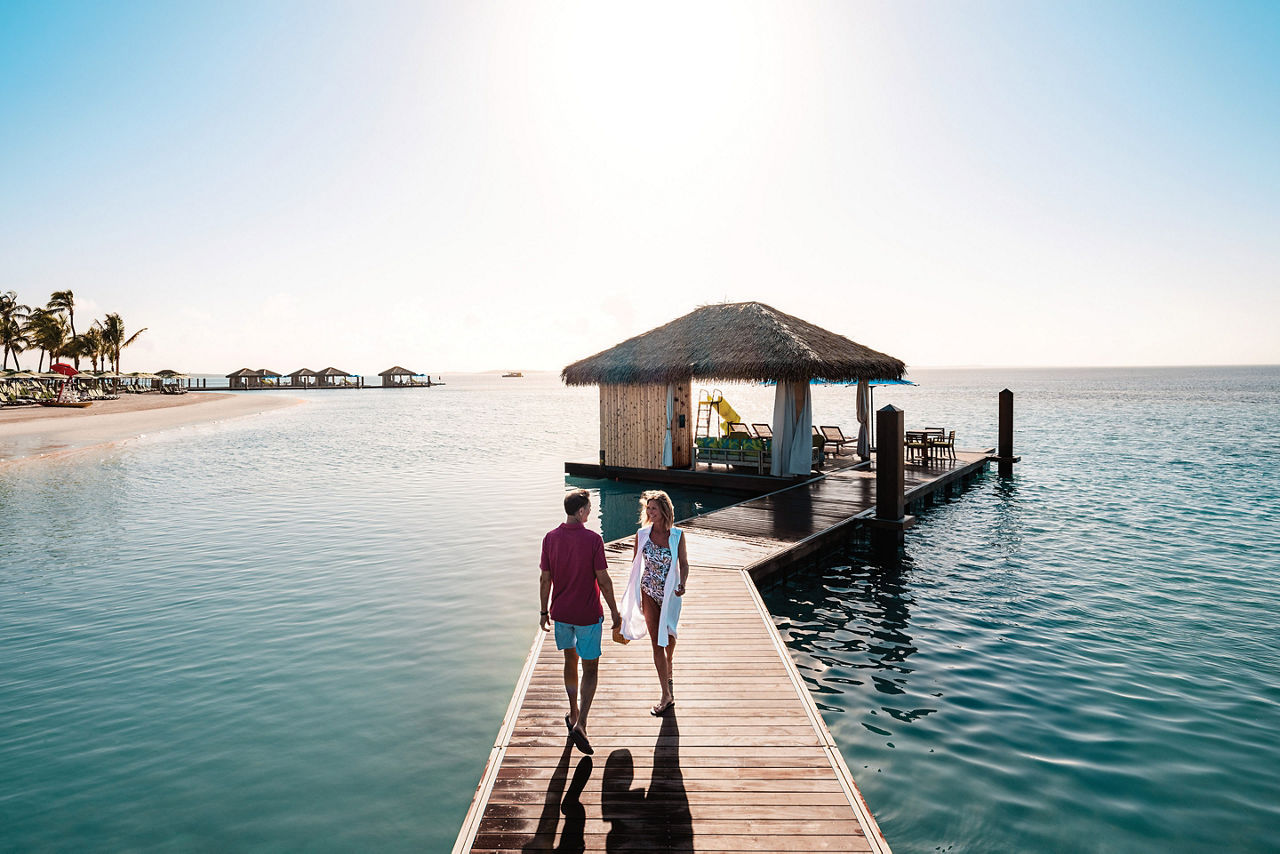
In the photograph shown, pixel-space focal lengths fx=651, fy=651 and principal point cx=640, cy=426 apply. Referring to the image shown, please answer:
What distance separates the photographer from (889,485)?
1252cm

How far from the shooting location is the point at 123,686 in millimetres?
7367

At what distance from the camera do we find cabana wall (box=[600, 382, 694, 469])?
19.3 metres

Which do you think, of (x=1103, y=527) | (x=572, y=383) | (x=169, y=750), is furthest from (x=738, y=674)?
(x=572, y=383)

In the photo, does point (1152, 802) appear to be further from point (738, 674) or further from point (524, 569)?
point (524, 569)

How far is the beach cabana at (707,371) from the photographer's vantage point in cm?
Answer: 1681

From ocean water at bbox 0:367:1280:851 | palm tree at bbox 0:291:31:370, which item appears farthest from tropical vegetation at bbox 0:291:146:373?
ocean water at bbox 0:367:1280:851

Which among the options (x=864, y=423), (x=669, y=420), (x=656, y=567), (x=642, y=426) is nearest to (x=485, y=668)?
(x=656, y=567)

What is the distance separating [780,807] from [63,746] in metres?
6.72

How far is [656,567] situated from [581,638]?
2.85 ft

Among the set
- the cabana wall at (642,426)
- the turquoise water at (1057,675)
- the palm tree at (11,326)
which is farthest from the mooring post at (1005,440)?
the palm tree at (11,326)

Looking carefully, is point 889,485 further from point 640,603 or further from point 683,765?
point 683,765

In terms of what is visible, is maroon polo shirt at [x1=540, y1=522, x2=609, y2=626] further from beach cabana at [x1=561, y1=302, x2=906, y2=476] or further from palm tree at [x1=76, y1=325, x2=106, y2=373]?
palm tree at [x1=76, y1=325, x2=106, y2=373]

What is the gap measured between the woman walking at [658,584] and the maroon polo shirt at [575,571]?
607 millimetres

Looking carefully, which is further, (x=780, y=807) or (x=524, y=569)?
(x=524, y=569)
